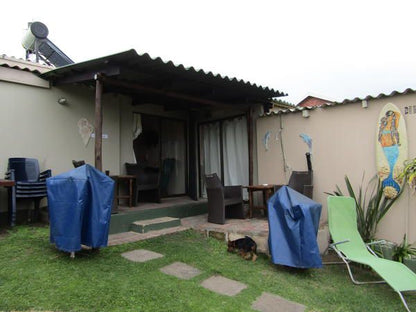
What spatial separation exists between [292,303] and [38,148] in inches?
192

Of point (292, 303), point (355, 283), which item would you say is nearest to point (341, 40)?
point (355, 283)

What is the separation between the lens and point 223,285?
3057 millimetres

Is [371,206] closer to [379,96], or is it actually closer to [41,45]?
[379,96]

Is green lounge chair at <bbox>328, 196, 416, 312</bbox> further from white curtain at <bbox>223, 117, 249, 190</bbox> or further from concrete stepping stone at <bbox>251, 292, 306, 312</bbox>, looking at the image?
white curtain at <bbox>223, 117, 249, 190</bbox>

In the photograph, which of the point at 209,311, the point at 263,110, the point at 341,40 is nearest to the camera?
the point at 209,311

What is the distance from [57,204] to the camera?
3332 mm

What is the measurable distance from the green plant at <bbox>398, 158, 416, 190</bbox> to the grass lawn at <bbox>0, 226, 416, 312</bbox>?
1.48m

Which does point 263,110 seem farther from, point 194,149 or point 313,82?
point 313,82

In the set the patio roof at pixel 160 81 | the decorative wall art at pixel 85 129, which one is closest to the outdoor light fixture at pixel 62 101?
the patio roof at pixel 160 81

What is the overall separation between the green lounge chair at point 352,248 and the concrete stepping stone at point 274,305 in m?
1.03

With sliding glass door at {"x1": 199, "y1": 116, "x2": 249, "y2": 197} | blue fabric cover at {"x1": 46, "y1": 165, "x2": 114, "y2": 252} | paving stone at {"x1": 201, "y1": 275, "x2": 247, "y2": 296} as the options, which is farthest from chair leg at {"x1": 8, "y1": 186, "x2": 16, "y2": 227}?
sliding glass door at {"x1": 199, "y1": 116, "x2": 249, "y2": 197}

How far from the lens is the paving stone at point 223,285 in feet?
9.53

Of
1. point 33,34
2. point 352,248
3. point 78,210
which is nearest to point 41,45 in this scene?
point 33,34

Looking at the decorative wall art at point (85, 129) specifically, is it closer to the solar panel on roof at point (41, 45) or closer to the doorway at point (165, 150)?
the doorway at point (165, 150)
